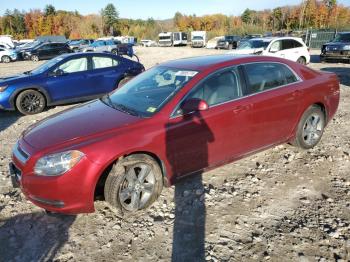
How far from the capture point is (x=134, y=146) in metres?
3.41

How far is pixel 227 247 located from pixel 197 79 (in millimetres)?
1915

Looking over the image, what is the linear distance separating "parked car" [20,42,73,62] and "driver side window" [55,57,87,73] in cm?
2074

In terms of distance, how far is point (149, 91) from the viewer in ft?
14.1

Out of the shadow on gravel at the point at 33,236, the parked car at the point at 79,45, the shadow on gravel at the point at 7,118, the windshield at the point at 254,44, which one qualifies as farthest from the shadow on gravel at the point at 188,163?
the parked car at the point at 79,45

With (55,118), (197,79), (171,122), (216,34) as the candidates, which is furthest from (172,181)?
(216,34)

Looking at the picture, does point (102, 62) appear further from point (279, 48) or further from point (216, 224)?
point (279, 48)

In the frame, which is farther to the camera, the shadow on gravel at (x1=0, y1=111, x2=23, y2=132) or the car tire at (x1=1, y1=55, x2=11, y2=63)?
the car tire at (x1=1, y1=55, x2=11, y2=63)

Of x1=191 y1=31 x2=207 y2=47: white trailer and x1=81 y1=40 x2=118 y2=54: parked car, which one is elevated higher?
x1=191 y1=31 x2=207 y2=47: white trailer

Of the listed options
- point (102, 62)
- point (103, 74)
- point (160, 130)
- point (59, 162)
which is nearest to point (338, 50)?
point (102, 62)

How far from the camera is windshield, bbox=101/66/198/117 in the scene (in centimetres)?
386

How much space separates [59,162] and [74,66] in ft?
20.1

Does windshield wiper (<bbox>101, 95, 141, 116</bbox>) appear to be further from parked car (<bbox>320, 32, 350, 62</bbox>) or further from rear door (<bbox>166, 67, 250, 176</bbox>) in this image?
parked car (<bbox>320, 32, 350, 62</bbox>)

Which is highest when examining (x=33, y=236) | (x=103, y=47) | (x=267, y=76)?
(x=103, y=47)

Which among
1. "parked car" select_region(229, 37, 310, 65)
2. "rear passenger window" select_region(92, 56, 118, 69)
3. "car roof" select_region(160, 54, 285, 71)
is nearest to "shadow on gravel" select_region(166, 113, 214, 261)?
"car roof" select_region(160, 54, 285, 71)
